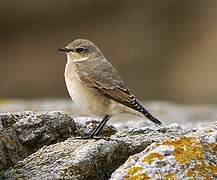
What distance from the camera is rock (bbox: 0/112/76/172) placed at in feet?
26.4

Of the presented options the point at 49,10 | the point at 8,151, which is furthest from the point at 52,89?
the point at 8,151

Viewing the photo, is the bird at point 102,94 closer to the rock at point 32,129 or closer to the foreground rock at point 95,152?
the foreground rock at point 95,152

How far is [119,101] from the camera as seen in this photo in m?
10.2

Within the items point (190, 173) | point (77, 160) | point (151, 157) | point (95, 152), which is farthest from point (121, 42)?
point (190, 173)

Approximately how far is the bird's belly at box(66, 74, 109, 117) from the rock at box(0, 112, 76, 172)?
5.03 feet

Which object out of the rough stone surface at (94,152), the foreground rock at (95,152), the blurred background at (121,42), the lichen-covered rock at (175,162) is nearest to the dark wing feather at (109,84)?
the rough stone surface at (94,152)

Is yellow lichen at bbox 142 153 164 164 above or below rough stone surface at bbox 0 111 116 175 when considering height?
above

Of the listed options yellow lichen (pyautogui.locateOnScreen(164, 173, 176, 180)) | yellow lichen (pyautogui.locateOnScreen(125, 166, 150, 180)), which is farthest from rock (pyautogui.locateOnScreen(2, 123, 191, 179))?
yellow lichen (pyautogui.locateOnScreen(164, 173, 176, 180))

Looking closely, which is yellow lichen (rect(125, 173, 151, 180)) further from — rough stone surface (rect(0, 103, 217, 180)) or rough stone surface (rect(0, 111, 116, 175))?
rough stone surface (rect(0, 111, 116, 175))

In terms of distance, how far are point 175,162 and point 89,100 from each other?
3769 millimetres

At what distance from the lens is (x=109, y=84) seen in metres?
10.3

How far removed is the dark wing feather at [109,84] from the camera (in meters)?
10.2

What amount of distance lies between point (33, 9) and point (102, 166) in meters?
26.4

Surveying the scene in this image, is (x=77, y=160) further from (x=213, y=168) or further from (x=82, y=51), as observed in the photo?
(x=82, y=51)
